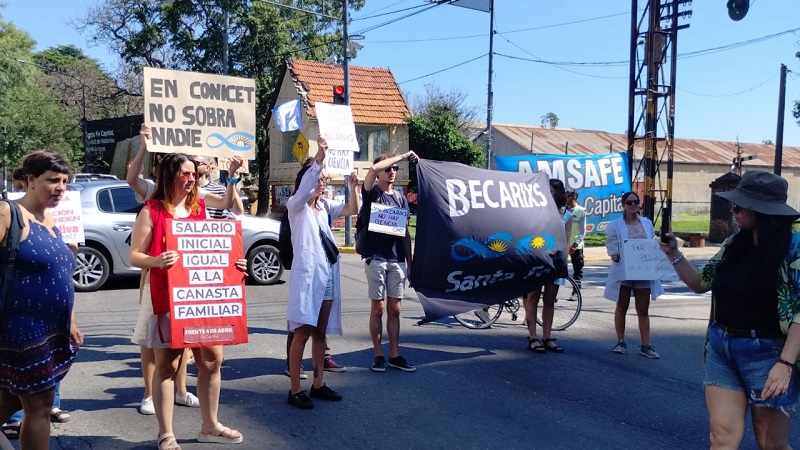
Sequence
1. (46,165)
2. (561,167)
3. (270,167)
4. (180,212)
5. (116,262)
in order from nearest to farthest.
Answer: (46,165) → (180,212) → (116,262) → (561,167) → (270,167)

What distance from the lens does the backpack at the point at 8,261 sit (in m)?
3.48

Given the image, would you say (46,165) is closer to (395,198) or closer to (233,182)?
(233,182)

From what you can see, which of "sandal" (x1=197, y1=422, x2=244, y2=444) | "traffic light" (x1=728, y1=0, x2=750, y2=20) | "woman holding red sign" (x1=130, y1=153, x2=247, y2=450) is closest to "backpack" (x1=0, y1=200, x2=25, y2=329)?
"woman holding red sign" (x1=130, y1=153, x2=247, y2=450)

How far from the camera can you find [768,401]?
3.50 metres

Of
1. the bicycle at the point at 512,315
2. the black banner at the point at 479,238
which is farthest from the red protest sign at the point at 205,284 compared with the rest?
the bicycle at the point at 512,315

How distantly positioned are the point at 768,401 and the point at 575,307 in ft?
20.1

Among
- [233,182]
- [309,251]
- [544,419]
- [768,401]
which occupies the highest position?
[233,182]

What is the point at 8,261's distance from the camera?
11.4 ft

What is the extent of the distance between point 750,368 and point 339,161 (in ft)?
19.6

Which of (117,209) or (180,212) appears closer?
(180,212)

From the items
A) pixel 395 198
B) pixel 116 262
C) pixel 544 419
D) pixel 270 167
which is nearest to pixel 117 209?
pixel 116 262

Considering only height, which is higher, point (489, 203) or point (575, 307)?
point (489, 203)

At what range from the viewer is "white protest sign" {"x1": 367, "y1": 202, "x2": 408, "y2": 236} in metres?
6.54

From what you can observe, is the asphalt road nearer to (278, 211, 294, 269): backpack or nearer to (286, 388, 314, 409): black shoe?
(286, 388, 314, 409): black shoe
